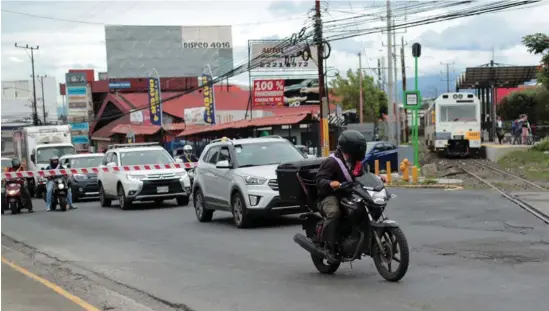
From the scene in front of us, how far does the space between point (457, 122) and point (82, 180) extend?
20.9 meters

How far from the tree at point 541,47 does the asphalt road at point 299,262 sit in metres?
19.2

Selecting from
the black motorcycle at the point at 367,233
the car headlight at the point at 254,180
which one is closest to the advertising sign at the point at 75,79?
the car headlight at the point at 254,180

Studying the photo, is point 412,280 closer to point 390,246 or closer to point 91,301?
point 390,246

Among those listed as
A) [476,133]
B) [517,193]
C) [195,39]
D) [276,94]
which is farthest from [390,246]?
[195,39]

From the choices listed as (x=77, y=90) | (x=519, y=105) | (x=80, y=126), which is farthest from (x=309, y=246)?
(x=519, y=105)

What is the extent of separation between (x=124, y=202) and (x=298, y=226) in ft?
28.4

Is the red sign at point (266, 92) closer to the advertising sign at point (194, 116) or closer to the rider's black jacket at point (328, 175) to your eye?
the advertising sign at point (194, 116)

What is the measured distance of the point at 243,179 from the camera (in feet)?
47.3

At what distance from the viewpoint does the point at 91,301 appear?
8281mm

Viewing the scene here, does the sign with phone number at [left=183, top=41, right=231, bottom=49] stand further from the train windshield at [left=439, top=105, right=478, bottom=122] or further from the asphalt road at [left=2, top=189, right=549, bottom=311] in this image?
the asphalt road at [left=2, top=189, right=549, bottom=311]

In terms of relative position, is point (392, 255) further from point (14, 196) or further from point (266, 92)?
point (266, 92)

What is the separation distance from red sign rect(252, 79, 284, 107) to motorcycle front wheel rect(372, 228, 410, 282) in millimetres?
52013

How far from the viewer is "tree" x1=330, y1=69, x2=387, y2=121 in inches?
3691

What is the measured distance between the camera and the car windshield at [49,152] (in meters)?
33.9
